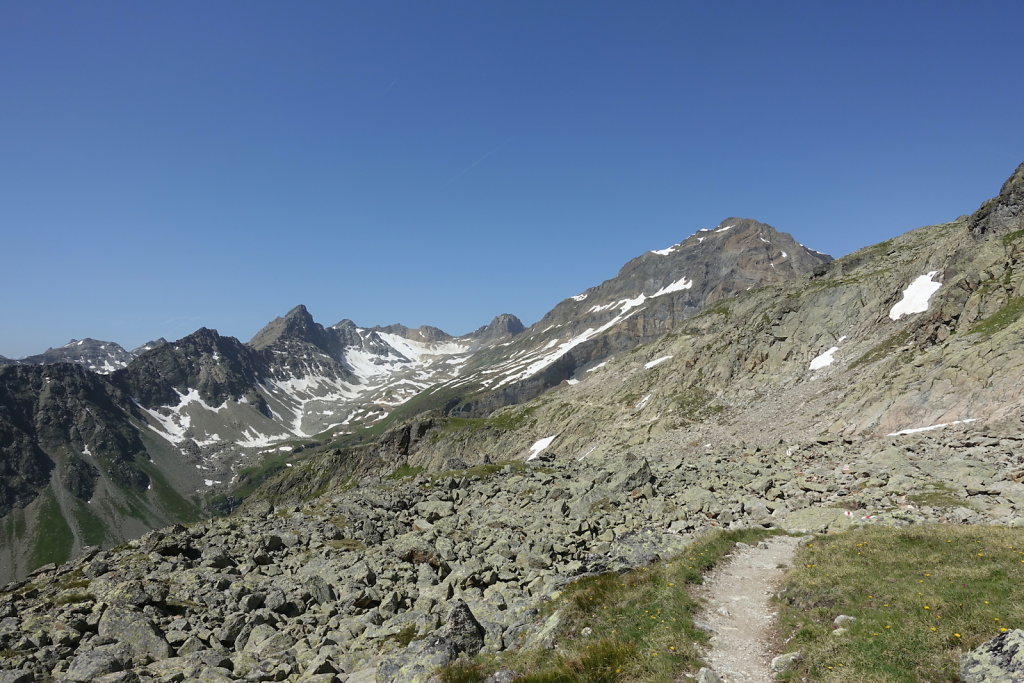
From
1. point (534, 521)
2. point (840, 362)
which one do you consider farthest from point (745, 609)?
point (840, 362)

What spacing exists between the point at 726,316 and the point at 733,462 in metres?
103

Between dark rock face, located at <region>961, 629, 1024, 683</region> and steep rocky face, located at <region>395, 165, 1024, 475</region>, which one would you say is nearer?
dark rock face, located at <region>961, 629, 1024, 683</region>

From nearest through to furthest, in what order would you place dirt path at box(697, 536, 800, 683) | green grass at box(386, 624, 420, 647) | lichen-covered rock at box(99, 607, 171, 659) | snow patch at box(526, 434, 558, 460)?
dirt path at box(697, 536, 800, 683) < green grass at box(386, 624, 420, 647) < lichen-covered rock at box(99, 607, 171, 659) < snow patch at box(526, 434, 558, 460)

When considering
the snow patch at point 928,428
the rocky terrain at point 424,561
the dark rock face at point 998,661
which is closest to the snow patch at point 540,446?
the rocky terrain at point 424,561

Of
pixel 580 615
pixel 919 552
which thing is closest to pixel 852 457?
pixel 919 552

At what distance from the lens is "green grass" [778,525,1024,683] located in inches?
466

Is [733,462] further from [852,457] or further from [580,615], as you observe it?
[580,615]

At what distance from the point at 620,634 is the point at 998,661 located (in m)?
8.73

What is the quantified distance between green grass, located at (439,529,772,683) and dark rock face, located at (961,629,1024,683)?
18.9 feet

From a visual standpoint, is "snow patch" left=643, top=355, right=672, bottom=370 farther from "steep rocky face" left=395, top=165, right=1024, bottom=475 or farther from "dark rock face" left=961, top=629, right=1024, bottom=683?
"dark rock face" left=961, top=629, right=1024, bottom=683

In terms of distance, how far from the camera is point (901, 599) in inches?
588

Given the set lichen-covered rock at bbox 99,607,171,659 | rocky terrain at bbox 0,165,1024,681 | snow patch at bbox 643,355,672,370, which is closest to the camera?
rocky terrain at bbox 0,165,1024,681

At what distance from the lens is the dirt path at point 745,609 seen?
13570 millimetres

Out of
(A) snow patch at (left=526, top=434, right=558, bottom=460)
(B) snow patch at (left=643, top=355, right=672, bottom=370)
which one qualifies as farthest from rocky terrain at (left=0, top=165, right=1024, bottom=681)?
(B) snow patch at (left=643, top=355, right=672, bottom=370)
